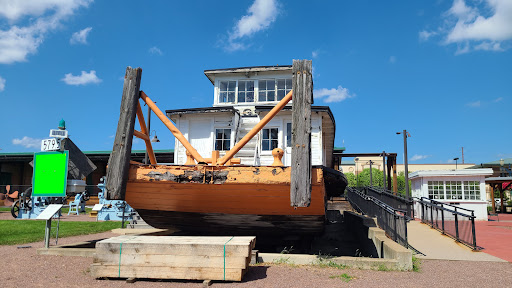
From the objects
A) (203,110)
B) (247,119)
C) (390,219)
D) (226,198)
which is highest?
(203,110)

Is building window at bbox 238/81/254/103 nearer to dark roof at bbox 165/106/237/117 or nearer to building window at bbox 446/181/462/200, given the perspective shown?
dark roof at bbox 165/106/237/117

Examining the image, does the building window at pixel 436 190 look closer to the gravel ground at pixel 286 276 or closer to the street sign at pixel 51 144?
the gravel ground at pixel 286 276

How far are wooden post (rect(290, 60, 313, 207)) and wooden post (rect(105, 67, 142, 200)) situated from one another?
116 inches

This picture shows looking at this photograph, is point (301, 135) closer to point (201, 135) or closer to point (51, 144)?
point (201, 135)

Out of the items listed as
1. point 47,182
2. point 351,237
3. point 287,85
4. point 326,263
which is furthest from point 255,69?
point 326,263

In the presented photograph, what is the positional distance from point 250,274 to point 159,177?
2.37 m

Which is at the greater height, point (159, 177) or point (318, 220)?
point (159, 177)

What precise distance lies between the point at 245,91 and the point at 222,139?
313cm

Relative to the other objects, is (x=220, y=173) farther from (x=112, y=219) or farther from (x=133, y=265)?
(x=112, y=219)

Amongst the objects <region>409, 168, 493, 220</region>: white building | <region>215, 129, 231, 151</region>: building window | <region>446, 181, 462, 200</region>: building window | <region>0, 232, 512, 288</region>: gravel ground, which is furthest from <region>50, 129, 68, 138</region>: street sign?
<region>446, 181, 462, 200</region>: building window

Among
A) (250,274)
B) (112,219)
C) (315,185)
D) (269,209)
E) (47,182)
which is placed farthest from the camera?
(112,219)

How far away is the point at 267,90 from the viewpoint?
1451 centimetres

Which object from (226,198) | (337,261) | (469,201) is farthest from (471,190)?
(226,198)

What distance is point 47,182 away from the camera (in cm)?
826
